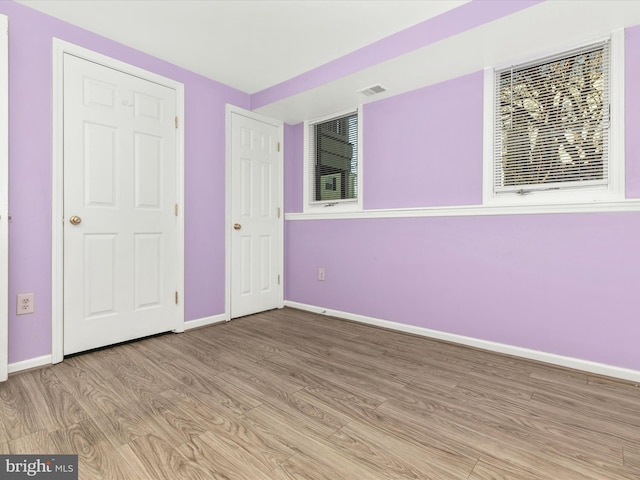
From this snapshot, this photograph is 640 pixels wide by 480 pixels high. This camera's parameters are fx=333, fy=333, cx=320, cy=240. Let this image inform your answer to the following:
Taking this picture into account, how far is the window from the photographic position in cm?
350

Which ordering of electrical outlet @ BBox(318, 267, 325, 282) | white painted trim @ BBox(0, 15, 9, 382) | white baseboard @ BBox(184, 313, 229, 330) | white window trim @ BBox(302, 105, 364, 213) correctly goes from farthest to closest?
electrical outlet @ BBox(318, 267, 325, 282)
white window trim @ BBox(302, 105, 364, 213)
white baseboard @ BBox(184, 313, 229, 330)
white painted trim @ BBox(0, 15, 9, 382)

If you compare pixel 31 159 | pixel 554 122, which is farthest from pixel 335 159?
pixel 31 159

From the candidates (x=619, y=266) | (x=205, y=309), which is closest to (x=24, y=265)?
(x=205, y=309)

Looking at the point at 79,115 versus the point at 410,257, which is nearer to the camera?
the point at 79,115

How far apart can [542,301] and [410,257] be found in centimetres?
103

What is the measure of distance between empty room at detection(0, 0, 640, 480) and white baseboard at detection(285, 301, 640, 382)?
0.02 m

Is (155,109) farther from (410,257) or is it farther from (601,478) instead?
(601,478)

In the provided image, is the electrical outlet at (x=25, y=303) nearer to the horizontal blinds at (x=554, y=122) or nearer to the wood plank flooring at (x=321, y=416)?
the wood plank flooring at (x=321, y=416)

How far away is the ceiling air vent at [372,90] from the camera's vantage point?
294 centimetres

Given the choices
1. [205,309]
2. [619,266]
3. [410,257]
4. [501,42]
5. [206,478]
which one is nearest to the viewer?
[206,478]

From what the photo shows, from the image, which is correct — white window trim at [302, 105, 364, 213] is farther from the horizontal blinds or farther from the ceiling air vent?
the horizontal blinds

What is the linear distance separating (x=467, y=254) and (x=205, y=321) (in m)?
2.42

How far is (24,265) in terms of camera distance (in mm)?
2148

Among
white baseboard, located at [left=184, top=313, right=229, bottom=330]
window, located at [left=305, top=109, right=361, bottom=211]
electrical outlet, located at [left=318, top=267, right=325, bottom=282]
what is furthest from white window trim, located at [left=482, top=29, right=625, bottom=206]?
white baseboard, located at [left=184, top=313, right=229, bottom=330]
